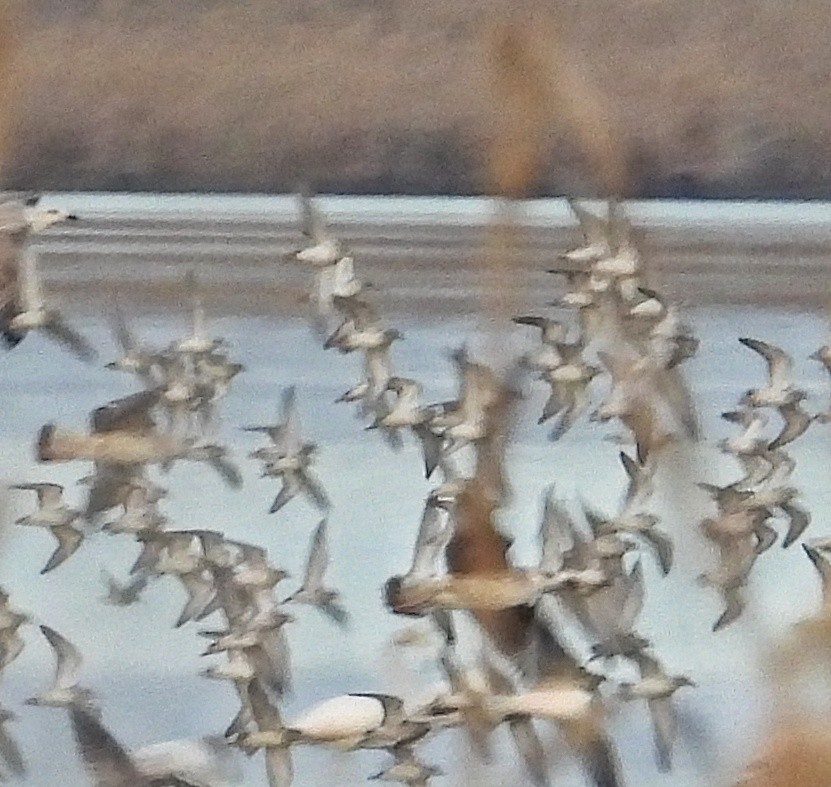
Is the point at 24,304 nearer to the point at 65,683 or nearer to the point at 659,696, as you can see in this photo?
the point at 65,683

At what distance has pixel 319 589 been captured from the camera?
892 mm

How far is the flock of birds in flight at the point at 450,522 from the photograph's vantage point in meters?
0.81

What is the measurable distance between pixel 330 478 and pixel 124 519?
15cm

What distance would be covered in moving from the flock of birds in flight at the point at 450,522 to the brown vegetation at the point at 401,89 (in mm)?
59

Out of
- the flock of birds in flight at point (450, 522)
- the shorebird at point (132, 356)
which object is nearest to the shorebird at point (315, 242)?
the flock of birds in flight at point (450, 522)

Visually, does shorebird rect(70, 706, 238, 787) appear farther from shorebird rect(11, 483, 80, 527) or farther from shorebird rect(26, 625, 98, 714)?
shorebird rect(11, 483, 80, 527)

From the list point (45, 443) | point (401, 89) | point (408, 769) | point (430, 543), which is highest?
point (401, 89)

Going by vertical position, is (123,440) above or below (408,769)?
above

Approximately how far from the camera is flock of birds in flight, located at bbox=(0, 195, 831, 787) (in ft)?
2.67

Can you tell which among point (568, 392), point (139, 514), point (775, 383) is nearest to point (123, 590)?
point (139, 514)

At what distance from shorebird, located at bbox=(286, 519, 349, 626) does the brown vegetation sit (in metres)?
0.26

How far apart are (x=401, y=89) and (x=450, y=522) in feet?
0.98

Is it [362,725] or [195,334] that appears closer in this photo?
[362,725]

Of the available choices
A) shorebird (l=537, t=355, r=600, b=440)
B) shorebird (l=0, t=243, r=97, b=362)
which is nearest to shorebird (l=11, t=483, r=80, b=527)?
shorebird (l=0, t=243, r=97, b=362)
